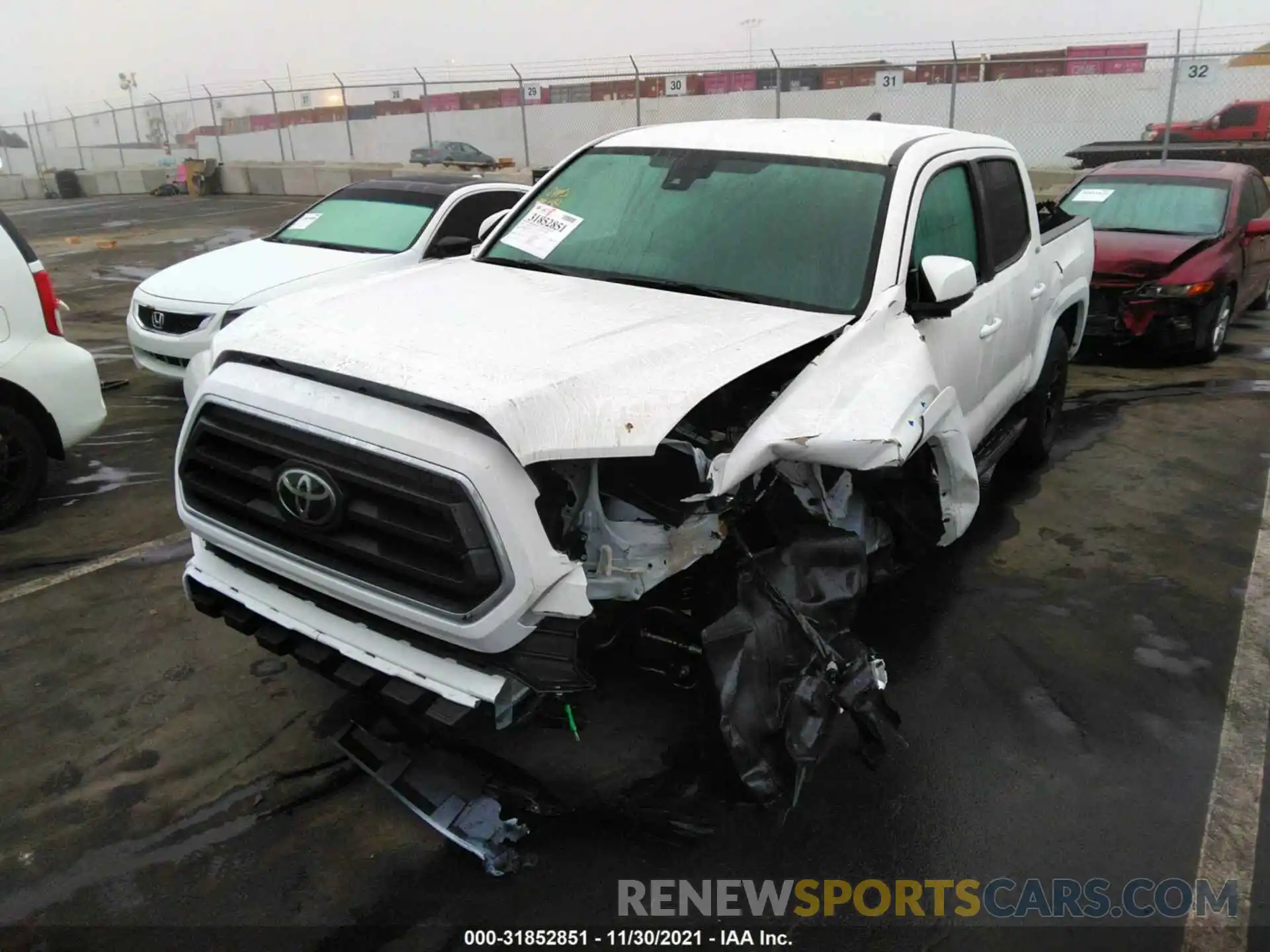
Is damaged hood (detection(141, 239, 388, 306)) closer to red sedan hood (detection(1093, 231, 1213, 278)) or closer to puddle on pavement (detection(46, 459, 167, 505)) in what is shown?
puddle on pavement (detection(46, 459, 167, 505))

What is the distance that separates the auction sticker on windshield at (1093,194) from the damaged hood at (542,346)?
7.08m

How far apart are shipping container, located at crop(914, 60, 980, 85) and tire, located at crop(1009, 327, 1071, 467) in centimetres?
1201

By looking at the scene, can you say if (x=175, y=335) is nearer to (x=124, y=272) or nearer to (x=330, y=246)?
(x=330, y=246)

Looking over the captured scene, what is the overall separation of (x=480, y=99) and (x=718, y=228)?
2519 cm

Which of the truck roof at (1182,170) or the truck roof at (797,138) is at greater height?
the truck roof at (797,138)

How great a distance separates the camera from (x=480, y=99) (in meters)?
26.6

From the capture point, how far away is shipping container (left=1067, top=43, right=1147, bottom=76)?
15452mm

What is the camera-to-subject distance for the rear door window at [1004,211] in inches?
183

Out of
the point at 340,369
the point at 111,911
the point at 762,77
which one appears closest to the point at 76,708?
the point at 111,911

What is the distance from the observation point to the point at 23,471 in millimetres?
5039

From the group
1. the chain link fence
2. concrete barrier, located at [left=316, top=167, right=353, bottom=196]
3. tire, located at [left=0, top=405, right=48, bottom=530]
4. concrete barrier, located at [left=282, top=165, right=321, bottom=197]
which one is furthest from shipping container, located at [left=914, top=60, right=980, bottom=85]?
concrete barrier, located at [left=282, top=165, right=321, bottom=197]

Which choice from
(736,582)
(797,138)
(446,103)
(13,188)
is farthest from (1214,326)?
(13,188)

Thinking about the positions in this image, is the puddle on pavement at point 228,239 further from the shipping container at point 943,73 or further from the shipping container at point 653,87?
the shipping container at point 943,73

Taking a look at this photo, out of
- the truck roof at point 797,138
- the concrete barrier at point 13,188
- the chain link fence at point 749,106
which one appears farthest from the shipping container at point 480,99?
the truck roof at point 797,138
